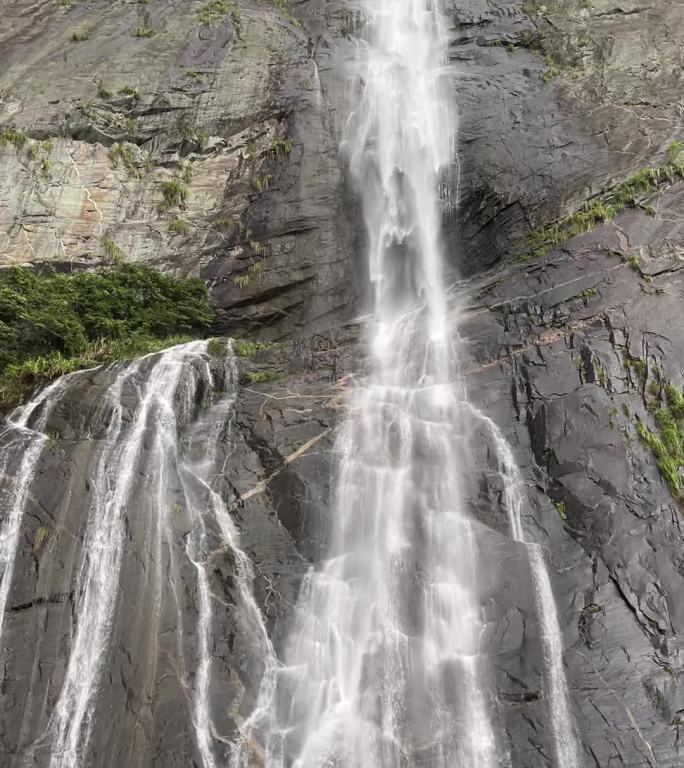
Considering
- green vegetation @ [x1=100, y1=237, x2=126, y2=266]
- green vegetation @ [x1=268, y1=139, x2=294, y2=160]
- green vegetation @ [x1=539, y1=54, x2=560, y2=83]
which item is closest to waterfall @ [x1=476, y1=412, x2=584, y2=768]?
green vegetation @ [x1=100, y1=237, x2=126, y2=266]

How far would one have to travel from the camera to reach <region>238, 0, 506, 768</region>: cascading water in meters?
7.52

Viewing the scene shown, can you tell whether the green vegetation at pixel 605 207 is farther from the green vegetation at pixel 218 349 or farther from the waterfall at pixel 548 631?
the green vegetation at pixel 218 349

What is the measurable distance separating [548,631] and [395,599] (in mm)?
2221

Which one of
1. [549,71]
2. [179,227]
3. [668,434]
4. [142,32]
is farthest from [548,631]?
[142,32]

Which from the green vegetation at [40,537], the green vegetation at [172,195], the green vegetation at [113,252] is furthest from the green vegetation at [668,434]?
the green vegetation at [172,195]

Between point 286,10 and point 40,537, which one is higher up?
point 286,10

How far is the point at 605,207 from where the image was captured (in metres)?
13.9

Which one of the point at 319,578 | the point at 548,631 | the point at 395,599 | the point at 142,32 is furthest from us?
the point at 142,32

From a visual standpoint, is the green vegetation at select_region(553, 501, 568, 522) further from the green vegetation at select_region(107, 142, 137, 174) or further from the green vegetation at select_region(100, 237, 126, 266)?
the green vegetation at select_region(107, 142, 137, 174)

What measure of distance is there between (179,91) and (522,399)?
15.4 metres

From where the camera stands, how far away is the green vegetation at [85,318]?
12.6 meters

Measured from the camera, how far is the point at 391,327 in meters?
14.0

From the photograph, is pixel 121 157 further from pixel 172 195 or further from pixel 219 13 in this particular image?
pixel 219 13

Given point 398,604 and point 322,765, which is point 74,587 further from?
point 398,604
